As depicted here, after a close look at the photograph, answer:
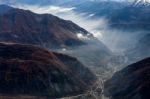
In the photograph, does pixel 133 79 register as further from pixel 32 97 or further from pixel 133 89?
pixel 32 97

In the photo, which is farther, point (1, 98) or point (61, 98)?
point (61, 98)

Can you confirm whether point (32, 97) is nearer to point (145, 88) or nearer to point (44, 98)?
point (44, 98)

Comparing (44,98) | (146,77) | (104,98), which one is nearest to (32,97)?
(44,98)

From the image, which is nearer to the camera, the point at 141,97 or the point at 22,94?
the point at 141,97

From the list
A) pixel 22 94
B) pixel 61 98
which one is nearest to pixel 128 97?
pixel 61 98

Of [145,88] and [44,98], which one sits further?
[44,98]

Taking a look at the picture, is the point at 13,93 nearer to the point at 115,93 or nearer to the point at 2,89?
the point at 2,89


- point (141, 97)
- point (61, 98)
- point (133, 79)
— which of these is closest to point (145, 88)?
point (141, 97)
